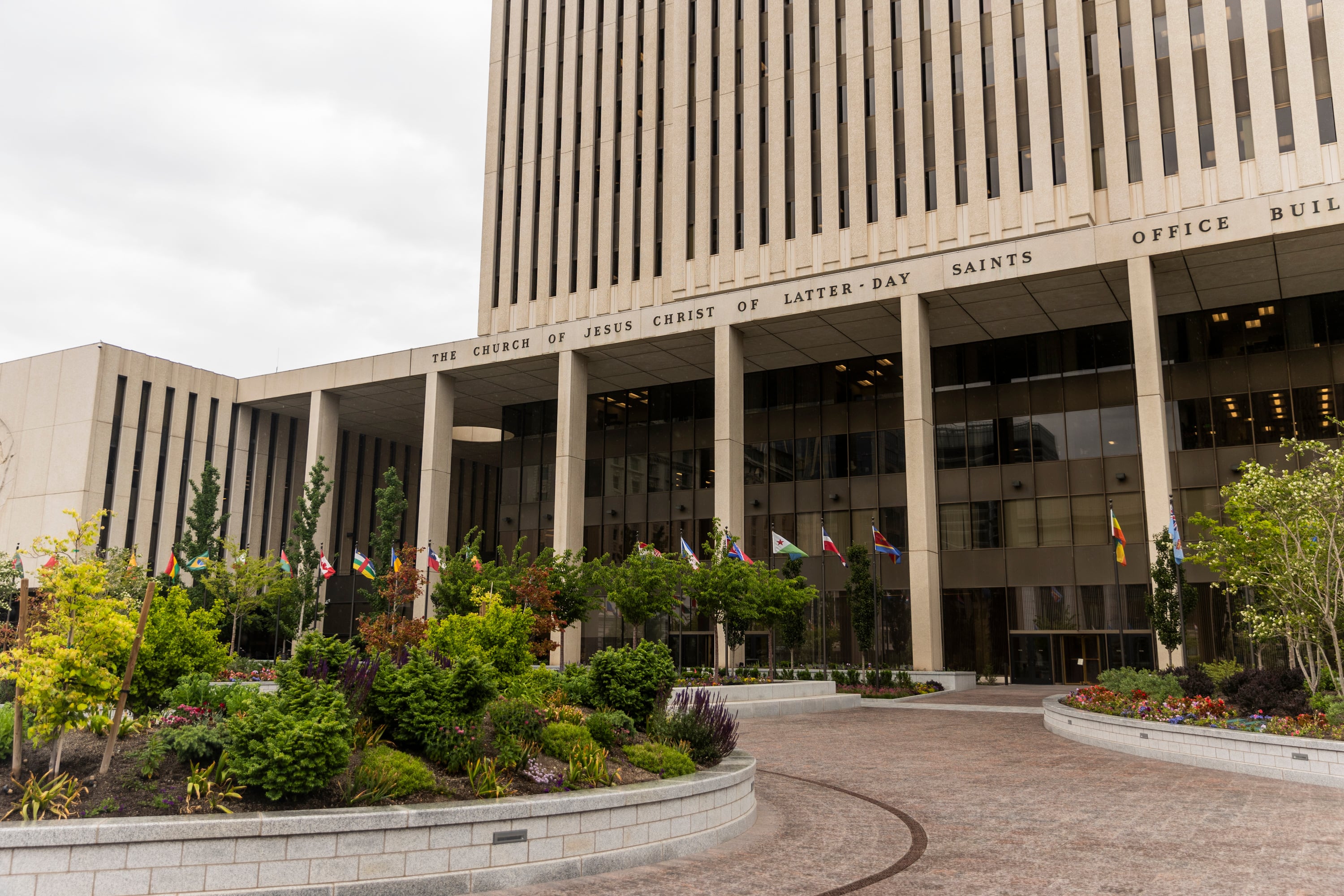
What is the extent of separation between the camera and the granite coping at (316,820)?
6988mm

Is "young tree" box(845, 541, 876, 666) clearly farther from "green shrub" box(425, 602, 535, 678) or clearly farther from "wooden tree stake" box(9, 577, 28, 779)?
"wooden tree stake" box(9, 577, 28, 779)

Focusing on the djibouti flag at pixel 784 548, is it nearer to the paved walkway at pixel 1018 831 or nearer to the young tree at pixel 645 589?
the young tree at pixel 645 589

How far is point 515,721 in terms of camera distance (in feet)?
34.2

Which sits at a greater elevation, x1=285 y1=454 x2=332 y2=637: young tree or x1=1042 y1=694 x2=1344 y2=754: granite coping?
x1=285 y1=454 x2=332 y2=637: young tree

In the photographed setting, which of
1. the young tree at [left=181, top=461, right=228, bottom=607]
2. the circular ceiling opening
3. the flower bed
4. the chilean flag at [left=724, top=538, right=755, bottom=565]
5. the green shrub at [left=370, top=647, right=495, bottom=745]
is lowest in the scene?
the flower bed

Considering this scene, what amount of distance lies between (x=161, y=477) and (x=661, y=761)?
151 ft

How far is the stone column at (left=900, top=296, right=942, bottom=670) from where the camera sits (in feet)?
115

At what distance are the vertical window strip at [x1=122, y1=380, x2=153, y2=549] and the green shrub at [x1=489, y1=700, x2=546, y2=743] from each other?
143ft

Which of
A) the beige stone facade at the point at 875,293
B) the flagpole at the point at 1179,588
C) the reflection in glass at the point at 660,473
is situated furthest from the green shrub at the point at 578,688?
the reflection in glass at the point at 660,473

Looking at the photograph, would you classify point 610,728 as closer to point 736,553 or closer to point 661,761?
point 661,761

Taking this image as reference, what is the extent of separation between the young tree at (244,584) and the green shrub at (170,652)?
91.7 feet

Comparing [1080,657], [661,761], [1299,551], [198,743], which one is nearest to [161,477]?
[1080,657]

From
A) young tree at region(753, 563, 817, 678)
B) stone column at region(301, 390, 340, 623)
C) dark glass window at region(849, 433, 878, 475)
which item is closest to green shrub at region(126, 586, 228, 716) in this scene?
young tree at region(753, 563, 817, 678)

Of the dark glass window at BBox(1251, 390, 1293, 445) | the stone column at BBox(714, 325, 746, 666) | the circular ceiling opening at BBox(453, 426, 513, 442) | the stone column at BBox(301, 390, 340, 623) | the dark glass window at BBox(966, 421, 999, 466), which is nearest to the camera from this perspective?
the dark glass window at BBox(1251, 390, 1293, 445)
